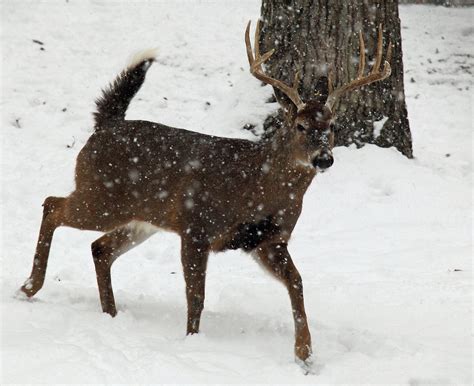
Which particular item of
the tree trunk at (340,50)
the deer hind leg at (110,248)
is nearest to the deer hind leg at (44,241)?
the deer hind leg at (110,248)

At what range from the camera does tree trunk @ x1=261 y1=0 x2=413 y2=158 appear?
815 centimetres

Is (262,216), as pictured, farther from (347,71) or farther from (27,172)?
(27,172)

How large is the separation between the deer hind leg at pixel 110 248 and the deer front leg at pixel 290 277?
0.88m

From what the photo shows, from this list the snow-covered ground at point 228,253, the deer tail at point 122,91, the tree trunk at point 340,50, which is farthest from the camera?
the tree trunk at point 340,50

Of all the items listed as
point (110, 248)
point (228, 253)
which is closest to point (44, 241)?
point (110, 248)

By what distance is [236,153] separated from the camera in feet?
17.1

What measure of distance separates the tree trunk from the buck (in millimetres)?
2814

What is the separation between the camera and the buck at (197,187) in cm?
484

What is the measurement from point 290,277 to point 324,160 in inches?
33.0

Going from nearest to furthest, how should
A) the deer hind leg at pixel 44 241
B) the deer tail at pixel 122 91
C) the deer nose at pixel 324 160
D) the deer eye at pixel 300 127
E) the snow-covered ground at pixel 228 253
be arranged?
1. the snow-covered ground at pixel 228 253
2. the deer nose at pixel 324 160
3. the deer eye at pixel 300 127
4. the deer hind leg at pixel 44 241
5. the deer tail at pixel 122 91

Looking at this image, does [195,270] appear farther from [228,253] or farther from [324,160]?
[228,253]

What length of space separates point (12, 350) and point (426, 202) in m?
5.12

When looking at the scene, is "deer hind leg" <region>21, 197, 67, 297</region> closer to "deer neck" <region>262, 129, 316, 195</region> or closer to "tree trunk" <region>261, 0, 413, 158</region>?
"deer neck" <region>262, 129, 316, 195</region>

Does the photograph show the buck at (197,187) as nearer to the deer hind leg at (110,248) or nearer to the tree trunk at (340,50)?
the deer hind leg at (110,248)
